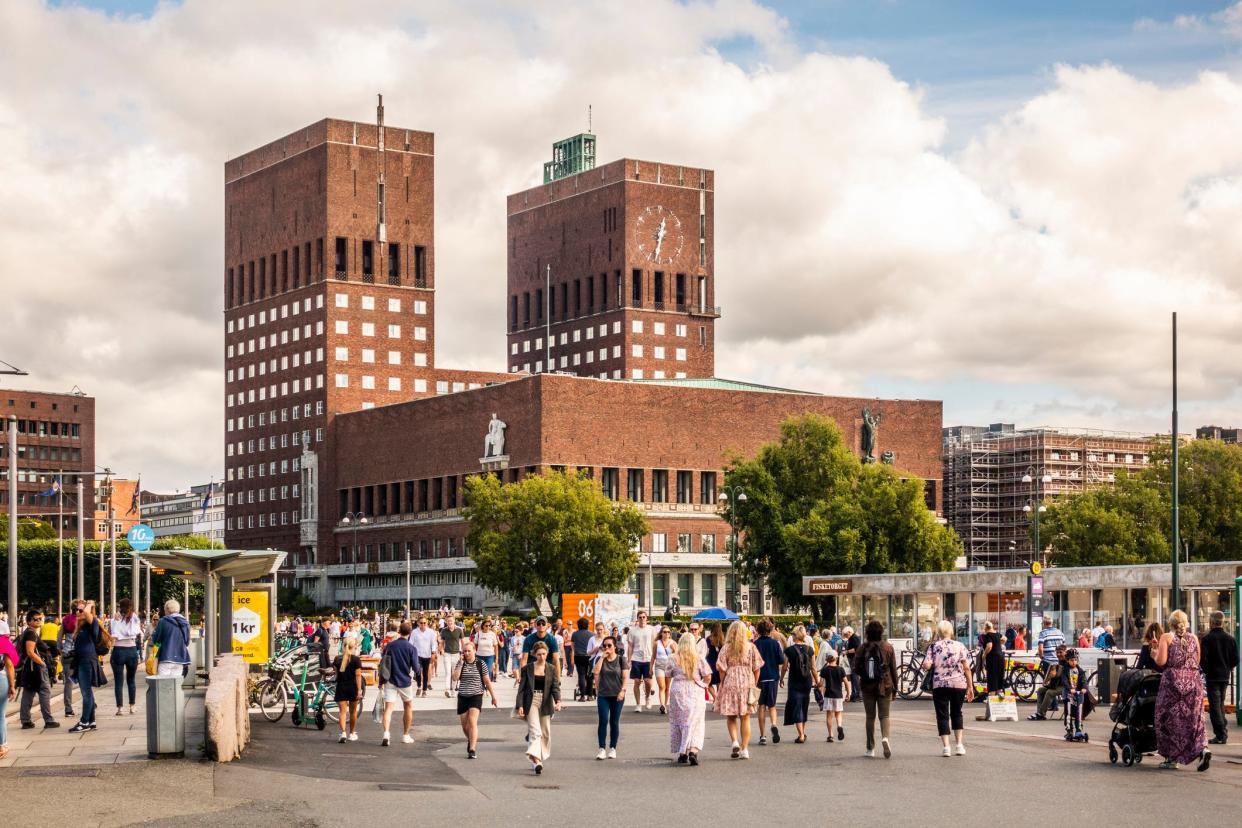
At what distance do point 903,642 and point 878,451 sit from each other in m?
86.8

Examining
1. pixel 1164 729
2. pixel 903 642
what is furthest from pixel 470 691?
pixel 903 642

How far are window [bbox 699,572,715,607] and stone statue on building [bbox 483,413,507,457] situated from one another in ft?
53.2

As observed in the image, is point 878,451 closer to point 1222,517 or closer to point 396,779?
point 1222,517

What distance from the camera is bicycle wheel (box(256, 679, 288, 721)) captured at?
98.8 ft

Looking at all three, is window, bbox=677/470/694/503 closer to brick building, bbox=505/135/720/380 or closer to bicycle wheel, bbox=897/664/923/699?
brick building, bbox=505/135/720/380

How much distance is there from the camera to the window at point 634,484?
12444 centimetres

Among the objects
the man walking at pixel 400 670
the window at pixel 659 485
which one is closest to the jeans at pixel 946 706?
the man walking at pixel 400 670

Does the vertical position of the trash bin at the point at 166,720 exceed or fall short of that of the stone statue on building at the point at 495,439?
it falls short

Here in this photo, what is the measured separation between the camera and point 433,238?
15162 centimetres

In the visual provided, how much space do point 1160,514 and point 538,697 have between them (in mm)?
96329

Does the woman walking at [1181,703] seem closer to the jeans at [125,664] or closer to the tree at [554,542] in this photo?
the jeans at [125,664]

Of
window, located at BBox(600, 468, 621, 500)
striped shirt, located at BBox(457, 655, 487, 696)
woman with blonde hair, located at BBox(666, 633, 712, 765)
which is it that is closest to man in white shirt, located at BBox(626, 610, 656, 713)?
striped shirt, located at BBox(457, 655, 487, 696)

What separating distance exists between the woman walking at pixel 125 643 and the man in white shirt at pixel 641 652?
10041mm

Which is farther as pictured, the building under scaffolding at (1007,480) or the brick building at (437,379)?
the building under scaffolding at (1007,480)
